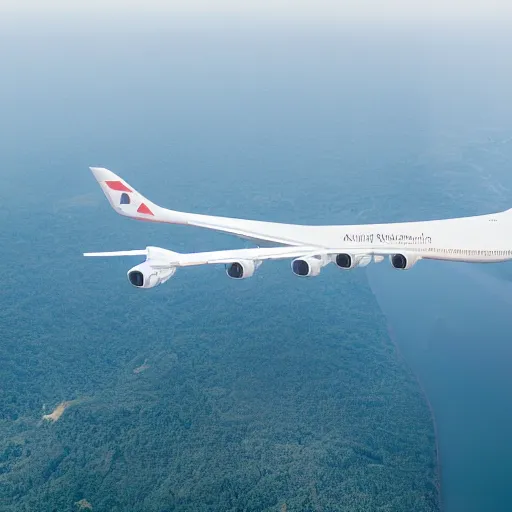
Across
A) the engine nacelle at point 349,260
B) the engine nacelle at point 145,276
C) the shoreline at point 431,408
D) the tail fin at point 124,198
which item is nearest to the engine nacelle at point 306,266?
the engine nacelle at point 349,260

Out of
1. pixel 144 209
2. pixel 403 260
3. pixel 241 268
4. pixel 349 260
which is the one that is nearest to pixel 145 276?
pixel 241 268

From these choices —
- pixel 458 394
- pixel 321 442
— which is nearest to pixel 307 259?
pixel 321 442

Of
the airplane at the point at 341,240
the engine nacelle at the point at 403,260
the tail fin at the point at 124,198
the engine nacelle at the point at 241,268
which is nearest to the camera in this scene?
the engine nacelle at the point at 241,268

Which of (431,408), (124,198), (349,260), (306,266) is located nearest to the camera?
(306,266)

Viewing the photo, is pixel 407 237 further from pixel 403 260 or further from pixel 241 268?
pixel 241 268

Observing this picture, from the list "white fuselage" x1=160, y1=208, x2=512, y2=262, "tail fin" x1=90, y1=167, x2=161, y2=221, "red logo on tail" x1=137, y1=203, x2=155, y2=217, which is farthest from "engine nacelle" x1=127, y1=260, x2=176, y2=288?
"red logo on tail" x1=137, y1=203, x2=155, y2=217

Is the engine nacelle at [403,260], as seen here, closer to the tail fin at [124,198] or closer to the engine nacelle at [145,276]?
the engine nacelle at [145,276]

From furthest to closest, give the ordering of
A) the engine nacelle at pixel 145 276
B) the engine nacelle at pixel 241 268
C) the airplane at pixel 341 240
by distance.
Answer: the airplane at pixel 341 240 → the engine nacelle at pixel 241 268 → the engine nacelle at pixel 145 276

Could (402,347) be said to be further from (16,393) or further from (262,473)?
(16,393)
